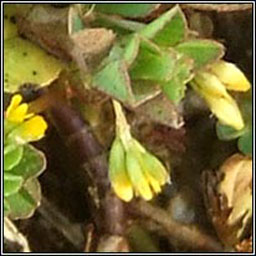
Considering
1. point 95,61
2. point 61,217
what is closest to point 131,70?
point 95,61

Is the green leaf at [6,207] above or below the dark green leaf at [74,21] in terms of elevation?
below

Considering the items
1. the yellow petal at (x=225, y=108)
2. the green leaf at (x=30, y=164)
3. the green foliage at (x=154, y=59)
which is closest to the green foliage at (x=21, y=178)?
the green leaf at (x=30, y=164)

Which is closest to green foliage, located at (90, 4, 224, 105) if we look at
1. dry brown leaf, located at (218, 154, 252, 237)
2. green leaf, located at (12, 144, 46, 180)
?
green leaf, located at (12, 144, 46, 180)

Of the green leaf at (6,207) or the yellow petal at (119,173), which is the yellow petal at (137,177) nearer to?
the yellow petal at (119,173)

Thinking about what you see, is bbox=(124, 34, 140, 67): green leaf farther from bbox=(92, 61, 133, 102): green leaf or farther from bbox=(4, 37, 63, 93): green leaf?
bbox=(4, 37, 63, 93): green leaf

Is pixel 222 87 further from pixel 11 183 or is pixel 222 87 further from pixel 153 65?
pixel 11 183

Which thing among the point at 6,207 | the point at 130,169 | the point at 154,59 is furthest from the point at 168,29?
the point at 6,207

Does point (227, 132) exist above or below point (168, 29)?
below
